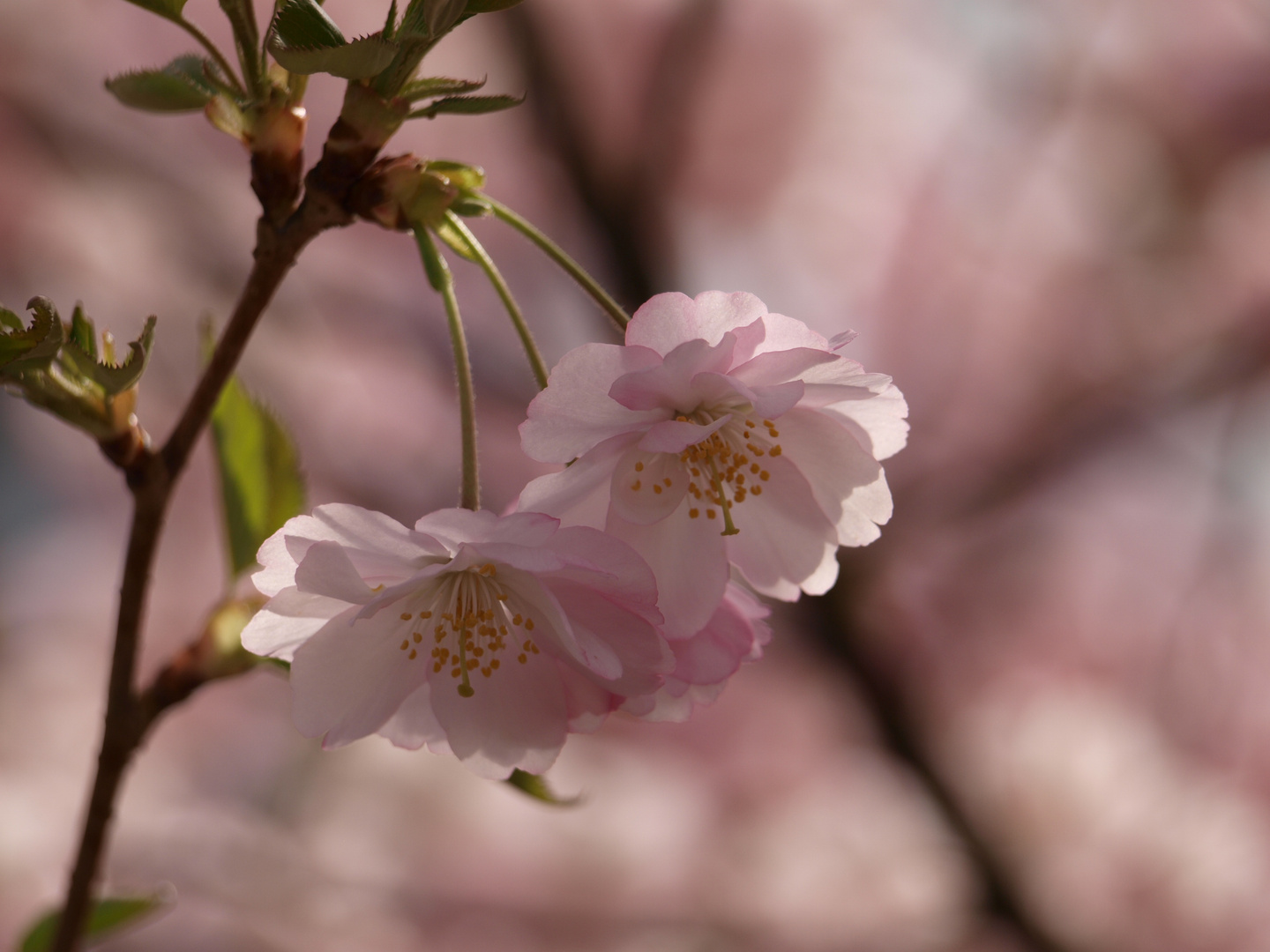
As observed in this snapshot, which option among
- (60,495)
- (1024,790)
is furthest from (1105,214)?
(60,495)

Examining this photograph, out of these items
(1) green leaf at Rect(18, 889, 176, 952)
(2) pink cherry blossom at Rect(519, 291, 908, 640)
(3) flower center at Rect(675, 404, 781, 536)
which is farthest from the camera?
(1) green leaf at Rect(18, 889, 176, 952)

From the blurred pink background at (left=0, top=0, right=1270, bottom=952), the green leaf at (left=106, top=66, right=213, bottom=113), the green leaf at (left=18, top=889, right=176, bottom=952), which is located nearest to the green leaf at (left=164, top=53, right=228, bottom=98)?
the green leaf at (left=106, top=66, right=213, bottom=113)

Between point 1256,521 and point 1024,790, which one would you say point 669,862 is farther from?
point 1256,521

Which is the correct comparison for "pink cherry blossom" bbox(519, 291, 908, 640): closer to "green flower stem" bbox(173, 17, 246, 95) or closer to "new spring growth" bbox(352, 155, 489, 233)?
"new spring growth" bbox(352, 155, 489, 233)

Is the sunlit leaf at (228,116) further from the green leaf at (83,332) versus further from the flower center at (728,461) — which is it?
the flower center at (728,461)

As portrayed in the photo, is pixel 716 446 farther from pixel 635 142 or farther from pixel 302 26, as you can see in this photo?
pixel 635 142
